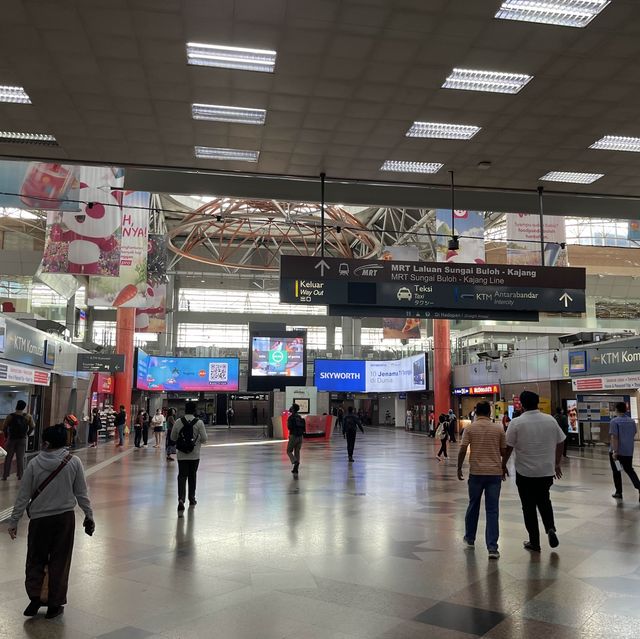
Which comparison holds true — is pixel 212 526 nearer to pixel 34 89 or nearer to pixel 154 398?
pixel 34 89

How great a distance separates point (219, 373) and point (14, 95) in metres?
35.5

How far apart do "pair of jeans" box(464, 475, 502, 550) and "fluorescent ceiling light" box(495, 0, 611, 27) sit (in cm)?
468

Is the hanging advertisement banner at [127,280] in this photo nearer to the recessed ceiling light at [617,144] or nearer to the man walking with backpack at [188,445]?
the man walking with backpack at [188,445]

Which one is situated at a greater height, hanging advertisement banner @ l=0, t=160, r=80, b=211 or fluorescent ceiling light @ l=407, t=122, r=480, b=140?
hanging advertisement banner @ l=0, t=160, r=80, b=211

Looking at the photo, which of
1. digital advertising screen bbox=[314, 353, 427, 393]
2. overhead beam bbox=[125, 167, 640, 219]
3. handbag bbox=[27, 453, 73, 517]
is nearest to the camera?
handbag bbox=[27, 453, 73, 517]

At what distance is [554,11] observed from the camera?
579 centimetres

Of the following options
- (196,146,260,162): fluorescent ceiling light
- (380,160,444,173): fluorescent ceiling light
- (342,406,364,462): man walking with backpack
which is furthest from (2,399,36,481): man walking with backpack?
(342,406,364,462): man walking with backpack

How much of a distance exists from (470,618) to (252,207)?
3317cm

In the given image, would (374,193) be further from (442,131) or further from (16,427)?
(16,427)

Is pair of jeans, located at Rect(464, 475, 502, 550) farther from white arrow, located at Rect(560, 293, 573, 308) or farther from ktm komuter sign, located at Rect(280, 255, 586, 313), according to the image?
white arrow, located at Rect(560, 293, 573, 308)

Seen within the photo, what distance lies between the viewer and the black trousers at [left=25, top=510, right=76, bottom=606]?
4.75 metres

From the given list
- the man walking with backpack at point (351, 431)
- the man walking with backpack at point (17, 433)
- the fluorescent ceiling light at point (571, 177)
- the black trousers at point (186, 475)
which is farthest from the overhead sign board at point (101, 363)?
the fluorescent ceiling light at point (571, 177)

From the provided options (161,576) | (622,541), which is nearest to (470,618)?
(161,576)

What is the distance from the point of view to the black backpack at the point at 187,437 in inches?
369
